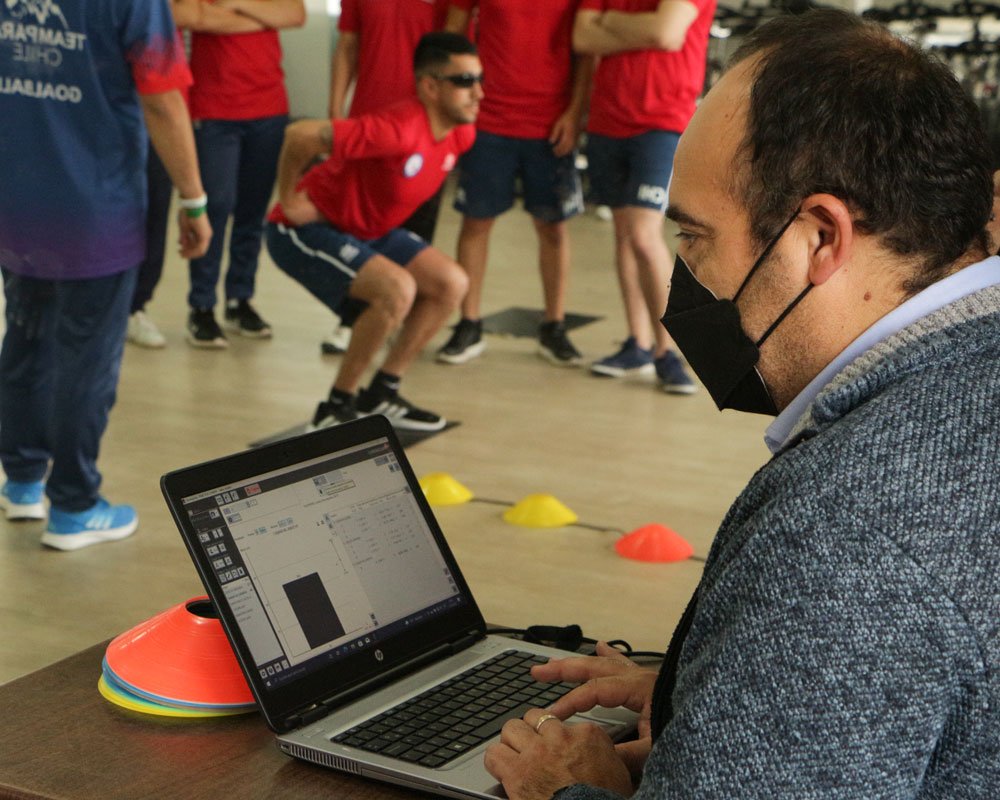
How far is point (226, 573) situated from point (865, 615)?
646 mm

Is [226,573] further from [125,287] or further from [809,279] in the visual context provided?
[125,287]

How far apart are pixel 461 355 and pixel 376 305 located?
1.00 meters

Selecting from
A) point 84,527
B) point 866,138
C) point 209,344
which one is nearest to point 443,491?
point 84,527

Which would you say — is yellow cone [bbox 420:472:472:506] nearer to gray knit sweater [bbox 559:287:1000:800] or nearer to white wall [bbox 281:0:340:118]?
gray knit sweater [bbox 559:287:1000:800]

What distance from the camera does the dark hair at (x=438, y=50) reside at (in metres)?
3.91

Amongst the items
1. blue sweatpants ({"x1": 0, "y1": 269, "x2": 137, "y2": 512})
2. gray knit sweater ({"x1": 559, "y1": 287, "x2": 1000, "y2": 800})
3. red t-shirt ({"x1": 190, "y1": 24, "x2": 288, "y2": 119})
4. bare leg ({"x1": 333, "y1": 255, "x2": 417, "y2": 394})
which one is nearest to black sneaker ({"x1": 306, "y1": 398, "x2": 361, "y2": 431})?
bare leg ({"x1": 333, "y1": 255, "x2": 417, "y2": 394})

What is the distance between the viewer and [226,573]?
1209 mm

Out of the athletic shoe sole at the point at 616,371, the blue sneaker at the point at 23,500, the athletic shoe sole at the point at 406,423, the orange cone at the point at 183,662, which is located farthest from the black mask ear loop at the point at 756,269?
the athletic shoe sole at the point at 616,371

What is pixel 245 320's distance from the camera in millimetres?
5109

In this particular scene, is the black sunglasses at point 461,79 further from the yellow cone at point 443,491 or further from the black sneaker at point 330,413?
the yellow cone at point 443,491

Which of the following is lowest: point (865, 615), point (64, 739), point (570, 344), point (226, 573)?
point (570, 344)

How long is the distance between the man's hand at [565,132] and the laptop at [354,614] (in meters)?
3.34

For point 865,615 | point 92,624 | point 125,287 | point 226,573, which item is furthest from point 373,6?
point 865,615

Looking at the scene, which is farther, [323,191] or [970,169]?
[323,191]
